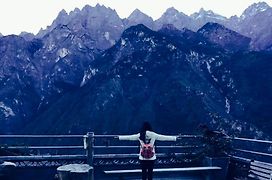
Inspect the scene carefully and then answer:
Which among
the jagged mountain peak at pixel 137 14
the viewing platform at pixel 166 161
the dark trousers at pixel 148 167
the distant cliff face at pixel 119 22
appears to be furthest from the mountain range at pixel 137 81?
the dark trousers at pixel 148 167

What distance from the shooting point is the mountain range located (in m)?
101

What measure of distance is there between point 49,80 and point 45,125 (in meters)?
38.5

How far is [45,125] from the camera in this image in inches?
4724

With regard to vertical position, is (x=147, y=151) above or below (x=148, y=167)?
above

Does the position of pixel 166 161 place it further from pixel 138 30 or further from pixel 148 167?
pixel 138 30

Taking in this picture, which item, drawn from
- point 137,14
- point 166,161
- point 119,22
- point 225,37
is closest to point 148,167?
point 166,161

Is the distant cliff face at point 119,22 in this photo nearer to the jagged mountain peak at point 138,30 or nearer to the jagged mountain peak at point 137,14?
the jagged mountain peak at point 137,14

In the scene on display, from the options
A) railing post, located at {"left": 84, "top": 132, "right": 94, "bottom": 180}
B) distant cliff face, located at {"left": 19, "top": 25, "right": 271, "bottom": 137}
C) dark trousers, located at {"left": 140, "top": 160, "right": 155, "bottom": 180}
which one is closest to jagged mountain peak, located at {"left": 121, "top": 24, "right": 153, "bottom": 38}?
distant cliff face, located at {"left": 19, "top": 25, "right": 271, "bottom": 137}

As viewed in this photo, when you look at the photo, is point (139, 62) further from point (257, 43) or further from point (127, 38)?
point (257, 43)

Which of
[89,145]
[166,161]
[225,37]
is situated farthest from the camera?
[225,37]

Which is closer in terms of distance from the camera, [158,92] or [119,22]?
[158,92]

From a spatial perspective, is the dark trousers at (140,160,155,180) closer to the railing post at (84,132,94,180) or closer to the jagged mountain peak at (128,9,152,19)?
the railing post at (84,132,94,180)

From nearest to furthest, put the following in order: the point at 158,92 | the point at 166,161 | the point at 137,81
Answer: the point at 166,161 < the point at 158,92 < the point at 137,81

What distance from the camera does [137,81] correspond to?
117 metres
